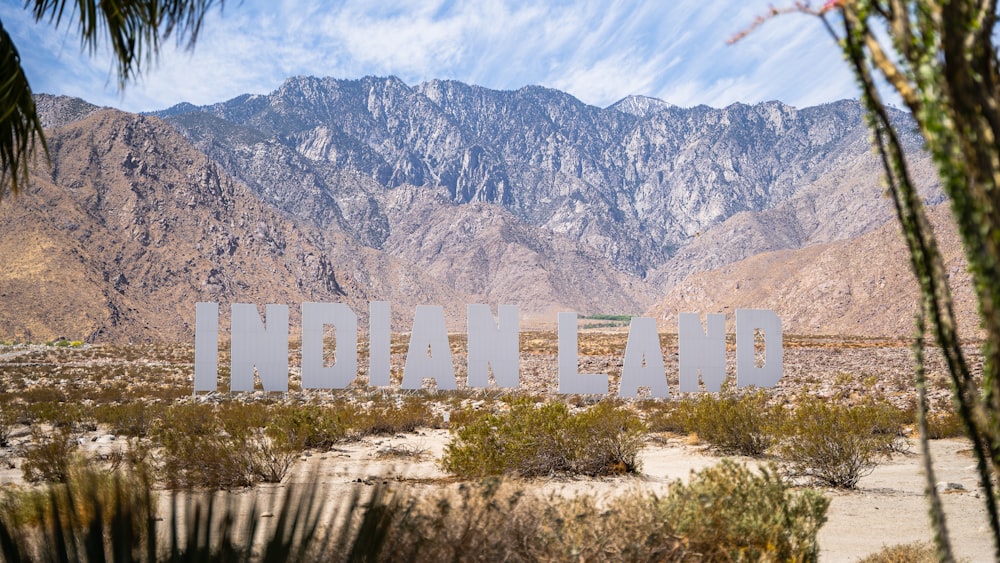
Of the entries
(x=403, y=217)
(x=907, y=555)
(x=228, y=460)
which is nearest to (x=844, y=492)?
(x=907, y=555)

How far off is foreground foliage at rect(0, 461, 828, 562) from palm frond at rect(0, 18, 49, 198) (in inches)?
71.4

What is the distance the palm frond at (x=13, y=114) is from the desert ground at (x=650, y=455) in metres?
2.35

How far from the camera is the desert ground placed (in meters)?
6.44

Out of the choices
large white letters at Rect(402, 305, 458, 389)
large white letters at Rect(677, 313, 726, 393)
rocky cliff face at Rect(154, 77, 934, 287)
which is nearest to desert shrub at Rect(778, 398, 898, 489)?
large white letters at Rect(677, 313, 726, 393)

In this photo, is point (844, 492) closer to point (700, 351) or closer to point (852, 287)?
point (700, 351)

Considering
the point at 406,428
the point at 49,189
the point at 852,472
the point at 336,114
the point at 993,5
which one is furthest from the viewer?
the point at 336,114

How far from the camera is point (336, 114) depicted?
633 feet

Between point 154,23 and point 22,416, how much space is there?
16.9 metres

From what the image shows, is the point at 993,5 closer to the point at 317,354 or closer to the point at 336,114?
the point at 317,354

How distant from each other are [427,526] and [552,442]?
612 centimetres

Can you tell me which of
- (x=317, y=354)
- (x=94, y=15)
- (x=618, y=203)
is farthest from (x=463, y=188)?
(x=94, y=15)

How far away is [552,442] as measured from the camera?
30.7ft

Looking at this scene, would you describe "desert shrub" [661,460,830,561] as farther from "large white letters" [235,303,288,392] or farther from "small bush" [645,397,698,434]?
"large white letters" [235,303,288,392]

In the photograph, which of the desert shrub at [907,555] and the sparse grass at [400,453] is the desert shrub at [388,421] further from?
the desert shrub at [907,555]
